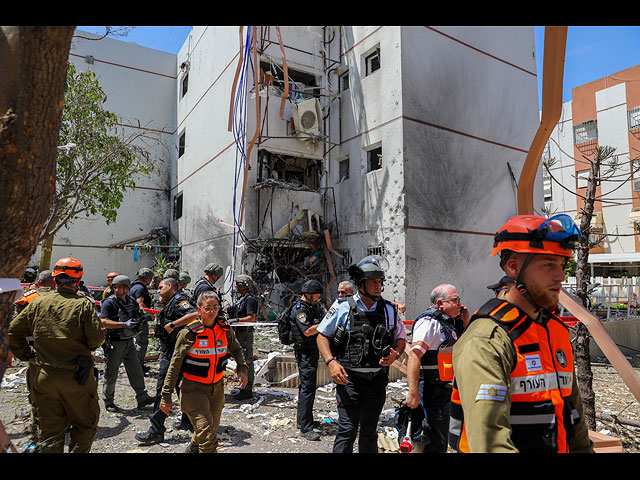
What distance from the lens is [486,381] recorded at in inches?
67.2

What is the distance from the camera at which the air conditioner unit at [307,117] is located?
13094 millimetres

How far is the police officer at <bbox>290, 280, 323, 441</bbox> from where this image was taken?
17.6 ft

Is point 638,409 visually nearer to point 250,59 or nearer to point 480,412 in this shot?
point 480,412

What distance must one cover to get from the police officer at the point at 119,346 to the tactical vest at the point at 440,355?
422cm

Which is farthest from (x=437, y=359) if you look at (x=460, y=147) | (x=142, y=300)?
(x=460, y=147)

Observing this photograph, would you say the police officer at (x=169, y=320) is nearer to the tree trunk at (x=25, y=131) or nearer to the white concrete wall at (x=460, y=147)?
the tree trunk at (x=25, y=131)

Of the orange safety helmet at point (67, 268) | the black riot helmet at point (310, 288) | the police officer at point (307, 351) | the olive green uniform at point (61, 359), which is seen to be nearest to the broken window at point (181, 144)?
the black riot helmet at point (310, 288)

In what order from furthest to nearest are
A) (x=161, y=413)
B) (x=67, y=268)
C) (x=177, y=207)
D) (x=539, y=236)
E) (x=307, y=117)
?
(x=177, y=207) → (x=307, y=117) → (x=161, y=413) → (x=67, y=268) → (x=539, y=236)

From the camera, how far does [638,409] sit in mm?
7281

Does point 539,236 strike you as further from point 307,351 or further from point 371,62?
point 371,62

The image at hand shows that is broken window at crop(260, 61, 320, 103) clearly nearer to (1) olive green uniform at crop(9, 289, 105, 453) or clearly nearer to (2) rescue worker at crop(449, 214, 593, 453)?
(1) olive green uniform at crop(9, 289, 105, 453)

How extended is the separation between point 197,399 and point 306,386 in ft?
6.08

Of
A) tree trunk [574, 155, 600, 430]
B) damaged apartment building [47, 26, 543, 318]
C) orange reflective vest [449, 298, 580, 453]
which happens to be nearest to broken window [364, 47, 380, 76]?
damaged apartment building [47, 26, 543, 318]
